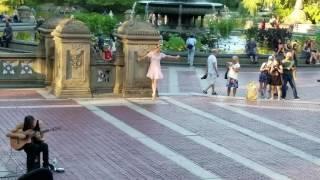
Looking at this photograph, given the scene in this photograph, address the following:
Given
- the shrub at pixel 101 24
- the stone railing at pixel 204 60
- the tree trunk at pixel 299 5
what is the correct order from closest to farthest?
1. the stone railing at pixel 204 60
2. the shrub at pixel 101 24
3. the tree trunk at pixel 299 5

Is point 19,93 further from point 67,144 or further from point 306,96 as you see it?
point 306,96

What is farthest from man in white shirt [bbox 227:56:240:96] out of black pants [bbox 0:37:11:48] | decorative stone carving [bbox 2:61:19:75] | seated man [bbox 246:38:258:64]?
black pants [bbox 0:37:11:48]

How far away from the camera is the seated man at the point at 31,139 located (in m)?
9.35

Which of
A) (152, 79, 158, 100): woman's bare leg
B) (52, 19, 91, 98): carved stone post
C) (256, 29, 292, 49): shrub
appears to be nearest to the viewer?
(52, 19, 91, 98): carved stone post

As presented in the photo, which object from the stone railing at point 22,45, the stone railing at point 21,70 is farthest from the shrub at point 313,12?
the stone railing at point 21,70

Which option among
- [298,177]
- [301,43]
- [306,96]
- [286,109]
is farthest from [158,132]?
[301,43]

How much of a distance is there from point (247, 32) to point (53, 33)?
20.8m

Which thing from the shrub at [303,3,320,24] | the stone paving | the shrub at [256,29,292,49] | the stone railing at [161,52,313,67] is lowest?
the stone paving

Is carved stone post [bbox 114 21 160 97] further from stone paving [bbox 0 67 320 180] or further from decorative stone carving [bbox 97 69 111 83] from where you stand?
stone paving [bbox 0 67 320 180]

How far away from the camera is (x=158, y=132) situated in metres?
13.6

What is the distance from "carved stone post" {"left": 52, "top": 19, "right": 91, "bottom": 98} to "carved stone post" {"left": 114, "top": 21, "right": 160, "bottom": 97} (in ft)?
3.14

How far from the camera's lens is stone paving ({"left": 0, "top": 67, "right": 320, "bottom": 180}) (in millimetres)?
10664

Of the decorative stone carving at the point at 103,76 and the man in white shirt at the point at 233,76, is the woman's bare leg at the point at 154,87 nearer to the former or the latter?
the decorative stone carving at the point at 103,76

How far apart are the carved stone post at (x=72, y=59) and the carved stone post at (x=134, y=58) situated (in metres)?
0.96
